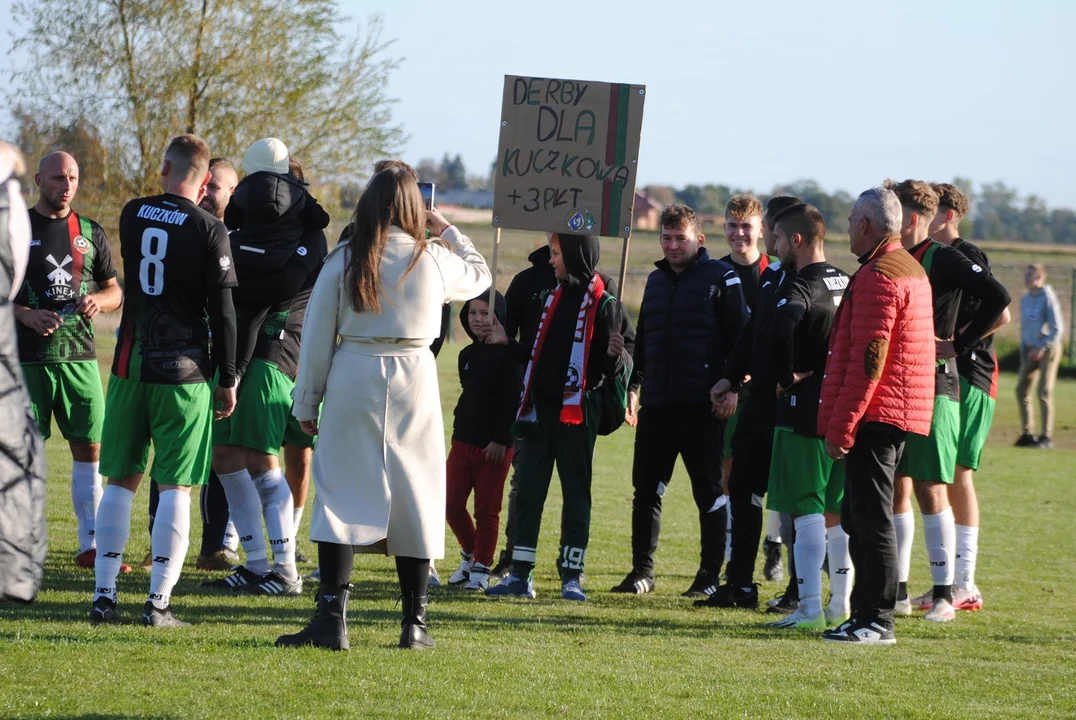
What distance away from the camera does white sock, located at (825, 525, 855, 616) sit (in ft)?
22.9

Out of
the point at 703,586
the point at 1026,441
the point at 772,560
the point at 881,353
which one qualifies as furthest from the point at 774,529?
the point at 1026,441

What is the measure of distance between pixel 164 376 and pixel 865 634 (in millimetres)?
3598

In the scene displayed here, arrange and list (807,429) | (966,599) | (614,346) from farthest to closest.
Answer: (966,599) → (614,346) → (807,429)

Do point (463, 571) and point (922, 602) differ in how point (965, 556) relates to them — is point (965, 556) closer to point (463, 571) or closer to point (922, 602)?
point (922, 602)

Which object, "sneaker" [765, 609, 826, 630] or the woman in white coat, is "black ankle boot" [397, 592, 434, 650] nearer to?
the woman in white coat

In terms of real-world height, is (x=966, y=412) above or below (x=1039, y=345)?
below

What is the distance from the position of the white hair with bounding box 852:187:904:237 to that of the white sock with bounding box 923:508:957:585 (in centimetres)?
195

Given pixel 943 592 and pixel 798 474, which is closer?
pixel 798 474

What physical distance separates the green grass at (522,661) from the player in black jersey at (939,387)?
16.0 inches

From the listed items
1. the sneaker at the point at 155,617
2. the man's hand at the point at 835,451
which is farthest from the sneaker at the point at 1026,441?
the sneaker at the point at 155,617

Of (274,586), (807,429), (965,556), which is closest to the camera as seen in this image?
(807,429)

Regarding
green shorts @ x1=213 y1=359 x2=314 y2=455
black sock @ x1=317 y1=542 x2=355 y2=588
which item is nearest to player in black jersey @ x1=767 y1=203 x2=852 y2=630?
black sock @ x1=317 y1=542 x2=355 y2=588

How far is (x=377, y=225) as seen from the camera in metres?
5.49

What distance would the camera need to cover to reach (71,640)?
5.38m
